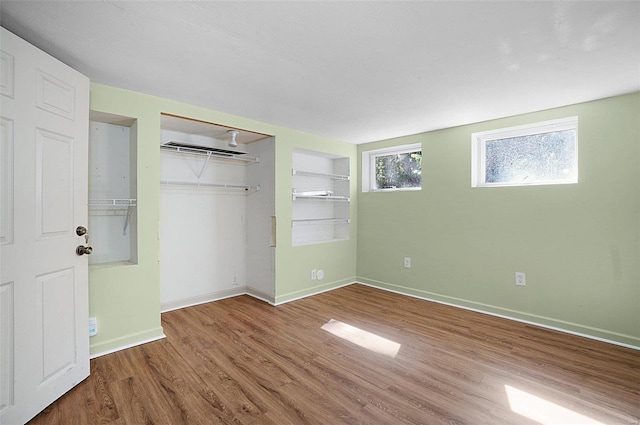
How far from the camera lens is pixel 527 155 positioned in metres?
3.21

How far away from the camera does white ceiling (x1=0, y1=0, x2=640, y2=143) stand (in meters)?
Result: 1.51

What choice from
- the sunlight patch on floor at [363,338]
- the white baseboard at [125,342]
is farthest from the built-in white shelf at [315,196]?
the white baseboard at [125,342]

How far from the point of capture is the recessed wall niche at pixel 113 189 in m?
2.70

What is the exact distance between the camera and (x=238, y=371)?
2199mm

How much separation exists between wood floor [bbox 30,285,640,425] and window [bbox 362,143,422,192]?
187 cm

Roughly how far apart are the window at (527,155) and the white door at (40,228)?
3.64 metres

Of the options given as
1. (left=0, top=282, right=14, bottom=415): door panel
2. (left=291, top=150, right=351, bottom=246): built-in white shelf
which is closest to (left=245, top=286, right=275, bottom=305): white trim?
(left=291, top=150, right=351, bottom=246): built-in white shelf

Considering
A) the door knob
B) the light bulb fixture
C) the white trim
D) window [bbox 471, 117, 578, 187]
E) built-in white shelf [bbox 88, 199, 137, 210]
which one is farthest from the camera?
the white trim

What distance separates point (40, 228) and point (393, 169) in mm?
3822

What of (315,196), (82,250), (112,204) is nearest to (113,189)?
(112,204)

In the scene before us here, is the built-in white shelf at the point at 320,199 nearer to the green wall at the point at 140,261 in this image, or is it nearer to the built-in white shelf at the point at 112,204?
the green wall at the point at 140,261

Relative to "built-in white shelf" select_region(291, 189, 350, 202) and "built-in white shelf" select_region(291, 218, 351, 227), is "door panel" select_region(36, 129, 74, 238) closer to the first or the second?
"built-in white shelf" select_region(291, 189, 350, 202)

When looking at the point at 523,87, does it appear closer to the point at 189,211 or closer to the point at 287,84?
the point at 287,84

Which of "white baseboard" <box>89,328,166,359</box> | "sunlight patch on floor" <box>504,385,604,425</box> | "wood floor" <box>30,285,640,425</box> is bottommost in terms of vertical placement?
"sunlight patch on floor" <box>504,385,604,425</box>
